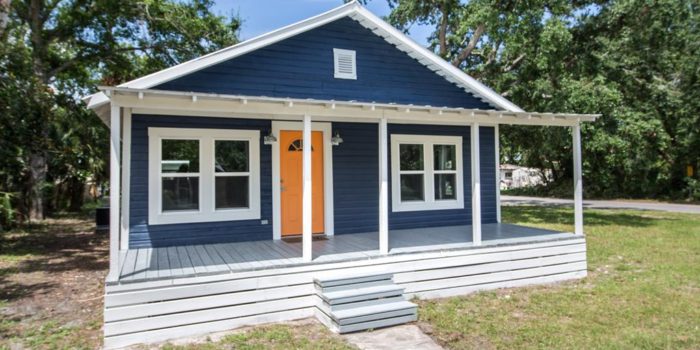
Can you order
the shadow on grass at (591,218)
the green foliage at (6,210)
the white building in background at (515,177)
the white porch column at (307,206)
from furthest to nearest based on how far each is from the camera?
1. the white building in background at (515,177)
2. the shadow on grass at (591,218)
3. the green foliage at (6,210)
4. the white porch column at (307,206)

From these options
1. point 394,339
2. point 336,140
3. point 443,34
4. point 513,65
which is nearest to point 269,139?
point 336,140

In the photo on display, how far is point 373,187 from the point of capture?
8266 millimetres

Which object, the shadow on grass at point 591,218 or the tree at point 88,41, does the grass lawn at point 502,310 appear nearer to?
the shadow on grass at point 591,218

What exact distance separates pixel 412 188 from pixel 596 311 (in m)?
3.98

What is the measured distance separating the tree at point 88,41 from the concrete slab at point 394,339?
10107 mm

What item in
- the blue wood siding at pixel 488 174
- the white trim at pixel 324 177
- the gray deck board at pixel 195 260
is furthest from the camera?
the blue wood siding at pixel 488 174

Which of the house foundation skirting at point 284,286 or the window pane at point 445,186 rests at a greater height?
the window pane at point 445,186

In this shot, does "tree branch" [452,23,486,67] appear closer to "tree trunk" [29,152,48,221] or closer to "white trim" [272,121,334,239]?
"white trim" [272,121,334,239]

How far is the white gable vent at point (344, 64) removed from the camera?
25.9ft

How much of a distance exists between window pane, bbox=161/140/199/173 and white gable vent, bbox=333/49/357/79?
2737 mm

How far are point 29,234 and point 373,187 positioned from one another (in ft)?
32.0

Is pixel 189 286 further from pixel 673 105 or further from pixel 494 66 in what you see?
pixel 673 105

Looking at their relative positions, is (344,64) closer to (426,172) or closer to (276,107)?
(426,172)

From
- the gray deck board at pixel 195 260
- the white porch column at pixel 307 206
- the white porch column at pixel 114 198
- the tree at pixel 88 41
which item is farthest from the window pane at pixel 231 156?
the tree at pixel 88 41
